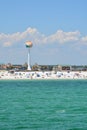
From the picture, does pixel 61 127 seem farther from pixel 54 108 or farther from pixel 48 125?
pixel 54 108

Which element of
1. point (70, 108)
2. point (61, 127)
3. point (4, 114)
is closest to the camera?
point (61, 127)

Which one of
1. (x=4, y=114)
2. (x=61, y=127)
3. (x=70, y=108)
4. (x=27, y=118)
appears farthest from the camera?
(x=70, y=108)

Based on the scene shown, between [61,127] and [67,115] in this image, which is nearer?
[61,127]

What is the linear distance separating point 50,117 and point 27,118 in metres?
2.75

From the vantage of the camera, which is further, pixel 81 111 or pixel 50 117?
pixel 81 111

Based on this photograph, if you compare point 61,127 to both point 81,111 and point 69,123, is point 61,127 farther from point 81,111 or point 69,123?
point 81,111

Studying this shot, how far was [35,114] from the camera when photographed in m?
65.8

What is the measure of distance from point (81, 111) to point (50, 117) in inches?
330

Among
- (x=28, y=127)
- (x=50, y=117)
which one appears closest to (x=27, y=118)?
(x=50, y=117)

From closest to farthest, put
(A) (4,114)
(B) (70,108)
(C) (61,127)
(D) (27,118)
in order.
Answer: (C) (61,127), (D) (27,118), (A) (4,114), (B) (70,108)

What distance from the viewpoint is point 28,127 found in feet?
179

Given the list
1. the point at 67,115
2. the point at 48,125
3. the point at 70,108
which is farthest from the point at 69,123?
the point at 70,108

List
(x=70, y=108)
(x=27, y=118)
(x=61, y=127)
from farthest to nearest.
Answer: (x=70, y=108) → (x=27, y=118) → (x=61, y=127)

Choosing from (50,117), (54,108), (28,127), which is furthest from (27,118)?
(54,108)
